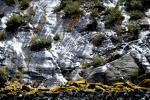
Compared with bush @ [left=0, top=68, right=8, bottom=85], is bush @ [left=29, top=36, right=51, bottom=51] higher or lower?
higher

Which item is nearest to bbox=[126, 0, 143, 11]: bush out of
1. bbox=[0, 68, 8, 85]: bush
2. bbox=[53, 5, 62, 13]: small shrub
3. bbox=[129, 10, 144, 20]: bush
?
bbox=[129, 10, 144, 20]: bush

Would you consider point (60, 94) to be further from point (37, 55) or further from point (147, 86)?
point (37, 55)

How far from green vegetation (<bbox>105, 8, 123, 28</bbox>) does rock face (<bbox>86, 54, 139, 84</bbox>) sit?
333cm

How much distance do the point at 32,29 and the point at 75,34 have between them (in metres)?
2.36

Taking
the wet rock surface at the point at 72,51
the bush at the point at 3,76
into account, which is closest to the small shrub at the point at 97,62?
the wet rock surface at the point at 72,51

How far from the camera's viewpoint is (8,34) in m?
21.3

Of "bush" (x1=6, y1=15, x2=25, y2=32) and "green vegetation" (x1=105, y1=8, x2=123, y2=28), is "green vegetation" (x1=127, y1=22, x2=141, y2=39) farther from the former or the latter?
"bush" (x1=6, y1=15, x2=25, y2=32)

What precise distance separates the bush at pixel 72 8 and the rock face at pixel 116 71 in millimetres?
5163

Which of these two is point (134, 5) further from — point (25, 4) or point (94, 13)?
point (25, 4)

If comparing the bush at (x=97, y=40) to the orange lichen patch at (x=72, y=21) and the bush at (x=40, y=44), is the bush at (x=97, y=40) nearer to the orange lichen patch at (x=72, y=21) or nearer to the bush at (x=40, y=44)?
the orange lichen patch at (x=72, y=21)

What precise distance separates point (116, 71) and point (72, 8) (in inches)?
236

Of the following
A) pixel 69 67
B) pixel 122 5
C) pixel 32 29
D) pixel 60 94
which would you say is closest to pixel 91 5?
pixel 122 5

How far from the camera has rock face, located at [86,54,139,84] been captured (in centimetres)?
1677

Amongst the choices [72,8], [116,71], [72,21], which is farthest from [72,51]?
[116,71]
